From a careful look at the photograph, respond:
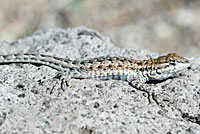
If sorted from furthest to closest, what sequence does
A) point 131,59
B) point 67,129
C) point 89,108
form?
1. point 131,59
2. point 89,108
3. point 67,129

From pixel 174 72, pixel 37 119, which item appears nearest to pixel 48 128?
pixel 37 119

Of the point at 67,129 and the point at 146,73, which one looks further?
the point at 146,73

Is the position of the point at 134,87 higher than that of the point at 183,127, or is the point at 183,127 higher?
the point at 134,87

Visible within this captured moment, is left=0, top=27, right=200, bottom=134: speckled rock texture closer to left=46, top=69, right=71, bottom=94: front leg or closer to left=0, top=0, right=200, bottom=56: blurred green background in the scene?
left=46, top=69, right=71, bottom=94: front leg

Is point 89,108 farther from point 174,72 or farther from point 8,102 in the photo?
point 174,72

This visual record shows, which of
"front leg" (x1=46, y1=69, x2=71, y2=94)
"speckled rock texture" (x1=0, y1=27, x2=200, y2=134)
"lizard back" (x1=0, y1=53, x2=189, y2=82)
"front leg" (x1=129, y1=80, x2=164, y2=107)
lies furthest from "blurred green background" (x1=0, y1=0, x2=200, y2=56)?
"front leg" (x1=129, y1=80, x2=164, y2=107)

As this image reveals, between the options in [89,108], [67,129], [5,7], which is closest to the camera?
[67,129]

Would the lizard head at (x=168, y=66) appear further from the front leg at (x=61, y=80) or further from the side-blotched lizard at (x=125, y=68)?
the front leg at (x=61, y=80)

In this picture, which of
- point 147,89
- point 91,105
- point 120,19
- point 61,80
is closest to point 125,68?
point 147,89
